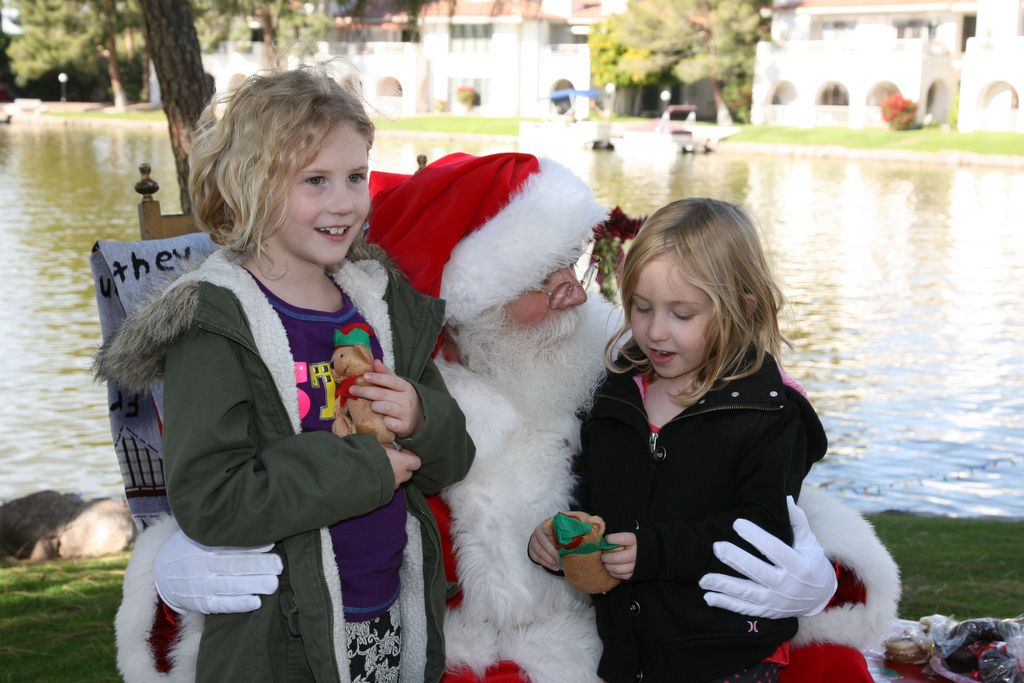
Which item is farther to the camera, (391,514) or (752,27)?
(752,27)

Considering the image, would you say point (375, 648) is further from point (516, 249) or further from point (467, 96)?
point (467, 96)

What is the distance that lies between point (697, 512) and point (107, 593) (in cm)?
308

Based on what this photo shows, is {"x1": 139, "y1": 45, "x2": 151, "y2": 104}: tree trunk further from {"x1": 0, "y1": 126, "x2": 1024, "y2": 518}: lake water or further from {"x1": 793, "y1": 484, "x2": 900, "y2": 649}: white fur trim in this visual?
{"x1": 793, "y1": 484, "x2": 900, "y2": 649}: white fur trim

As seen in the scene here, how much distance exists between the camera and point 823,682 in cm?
262

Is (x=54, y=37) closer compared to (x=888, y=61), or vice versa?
(x=888, y=61)

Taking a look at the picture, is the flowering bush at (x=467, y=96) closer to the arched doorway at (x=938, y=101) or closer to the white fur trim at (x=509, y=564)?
the arched doorway at (x=938, y=101)

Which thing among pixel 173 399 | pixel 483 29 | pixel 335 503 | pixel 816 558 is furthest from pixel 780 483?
pixel 483 29

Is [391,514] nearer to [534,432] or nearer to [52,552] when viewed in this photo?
[534,432]

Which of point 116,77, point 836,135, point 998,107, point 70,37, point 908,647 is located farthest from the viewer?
point 116,77

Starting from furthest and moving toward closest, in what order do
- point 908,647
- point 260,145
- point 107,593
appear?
point 107,593
point 908,647
point 260,145

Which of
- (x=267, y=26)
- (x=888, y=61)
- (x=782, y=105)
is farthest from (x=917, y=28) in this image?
(x=267, y=26)

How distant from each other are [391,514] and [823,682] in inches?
44.9

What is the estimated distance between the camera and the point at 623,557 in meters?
2.27

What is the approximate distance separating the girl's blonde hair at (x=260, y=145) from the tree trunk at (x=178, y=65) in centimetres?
281
